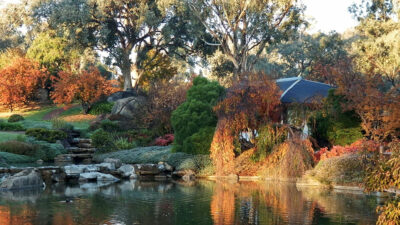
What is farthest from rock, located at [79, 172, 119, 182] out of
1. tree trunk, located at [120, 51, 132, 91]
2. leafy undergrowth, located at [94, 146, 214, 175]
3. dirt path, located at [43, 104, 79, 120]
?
tree trunk, located at [120, 51, 132, 91]

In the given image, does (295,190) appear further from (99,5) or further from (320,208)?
(99,5)

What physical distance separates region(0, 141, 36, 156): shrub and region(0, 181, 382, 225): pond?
731 centimetres

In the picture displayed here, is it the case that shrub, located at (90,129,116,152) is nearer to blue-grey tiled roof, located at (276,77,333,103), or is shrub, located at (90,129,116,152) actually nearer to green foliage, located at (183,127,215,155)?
green foliage, located at (183,127,215,155)

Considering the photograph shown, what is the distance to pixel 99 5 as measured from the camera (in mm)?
36938

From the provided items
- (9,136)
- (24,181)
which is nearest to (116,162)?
(24,181)

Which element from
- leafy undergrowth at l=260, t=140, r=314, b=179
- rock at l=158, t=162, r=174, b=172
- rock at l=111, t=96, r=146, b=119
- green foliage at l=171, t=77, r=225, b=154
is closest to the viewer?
leafy undergrowth at l=260, t=140, r=314, b=179

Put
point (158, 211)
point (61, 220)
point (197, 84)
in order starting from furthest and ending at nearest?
point (197, 84)
point (158, 211)
point (61, 220)

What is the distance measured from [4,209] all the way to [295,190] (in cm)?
855

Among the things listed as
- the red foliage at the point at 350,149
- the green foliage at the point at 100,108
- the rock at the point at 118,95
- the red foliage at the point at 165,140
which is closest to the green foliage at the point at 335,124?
the red foliage at the point at 350,149

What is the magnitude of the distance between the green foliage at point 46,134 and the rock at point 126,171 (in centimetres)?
753

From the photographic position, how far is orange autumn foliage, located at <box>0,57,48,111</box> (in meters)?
36.7

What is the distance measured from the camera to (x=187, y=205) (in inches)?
473

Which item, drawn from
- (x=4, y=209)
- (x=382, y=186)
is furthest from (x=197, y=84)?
(x=382, y=186)

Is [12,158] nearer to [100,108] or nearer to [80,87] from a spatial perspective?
[80,87]
